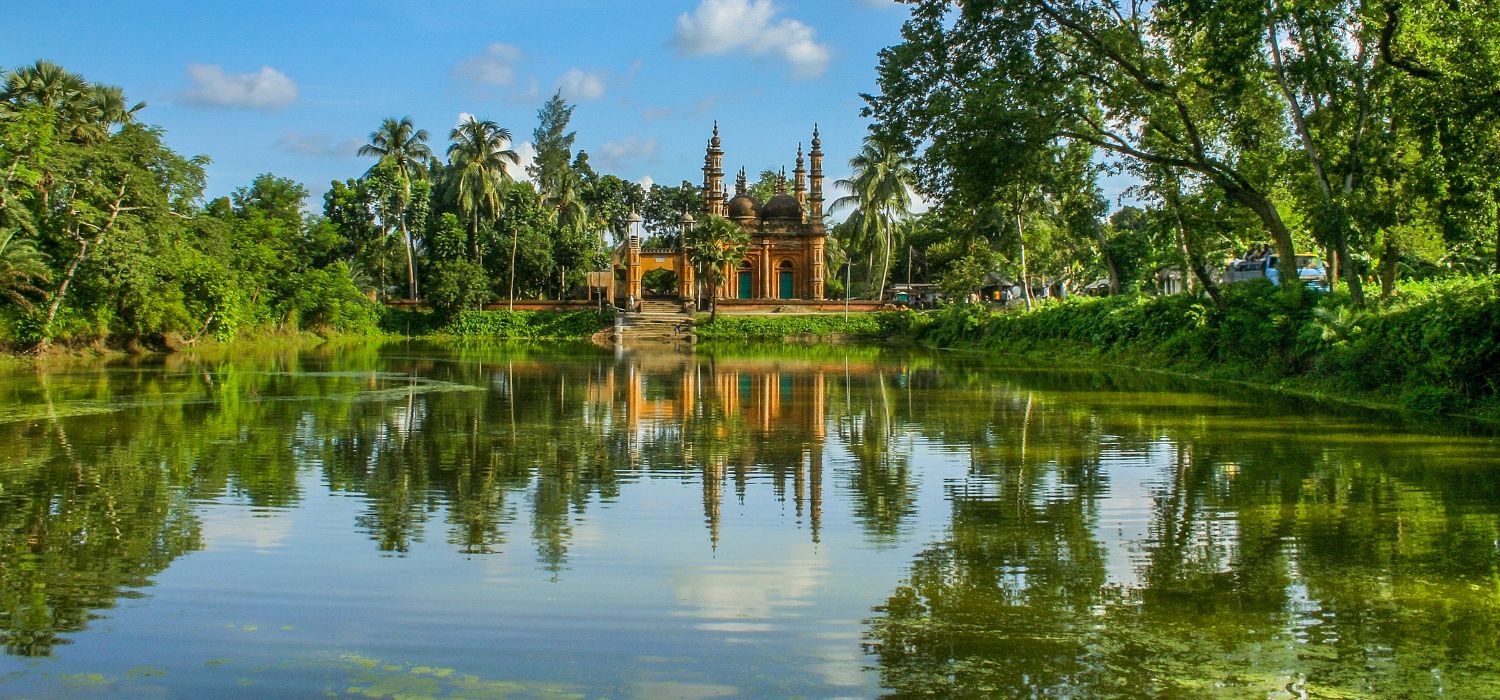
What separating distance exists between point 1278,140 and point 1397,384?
283 inches

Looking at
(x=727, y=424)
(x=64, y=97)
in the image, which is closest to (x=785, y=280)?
(x=64, y=97)

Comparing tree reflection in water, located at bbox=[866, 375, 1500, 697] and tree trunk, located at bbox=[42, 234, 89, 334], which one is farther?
tree trunk, located at bbox=[42, 234, 89, 334]

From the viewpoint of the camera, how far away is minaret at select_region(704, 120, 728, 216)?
220ft

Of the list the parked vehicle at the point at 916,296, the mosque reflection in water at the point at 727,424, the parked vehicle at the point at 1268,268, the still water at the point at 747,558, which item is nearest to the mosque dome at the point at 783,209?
the parked vehicle at the point at 916,296

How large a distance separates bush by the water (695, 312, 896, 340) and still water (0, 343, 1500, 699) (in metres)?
41.6

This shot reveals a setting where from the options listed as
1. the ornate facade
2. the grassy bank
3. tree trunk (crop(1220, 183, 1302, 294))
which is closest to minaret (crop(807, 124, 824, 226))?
the ornate facade

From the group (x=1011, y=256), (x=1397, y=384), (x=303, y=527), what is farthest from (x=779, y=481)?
(x=1011, y=256)

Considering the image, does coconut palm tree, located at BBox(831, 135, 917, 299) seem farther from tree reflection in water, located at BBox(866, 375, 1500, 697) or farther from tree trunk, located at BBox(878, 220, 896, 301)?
tree reflection in water, located at BBox(866, 375, 1500, 697)

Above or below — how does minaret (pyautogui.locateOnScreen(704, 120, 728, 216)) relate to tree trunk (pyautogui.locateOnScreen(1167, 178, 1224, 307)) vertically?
above

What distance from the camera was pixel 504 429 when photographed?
15.8 m

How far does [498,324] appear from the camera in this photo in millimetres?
62469

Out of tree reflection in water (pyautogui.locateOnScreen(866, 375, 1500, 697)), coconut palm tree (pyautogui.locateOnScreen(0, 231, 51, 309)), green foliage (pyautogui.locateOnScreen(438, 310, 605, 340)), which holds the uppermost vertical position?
coconut palm tree (pyautogui.locateOnScreen(0, 231, 51, 309))

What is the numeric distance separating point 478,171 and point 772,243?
16.5 m

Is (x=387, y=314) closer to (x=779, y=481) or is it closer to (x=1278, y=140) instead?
(x=1278, y=140)
